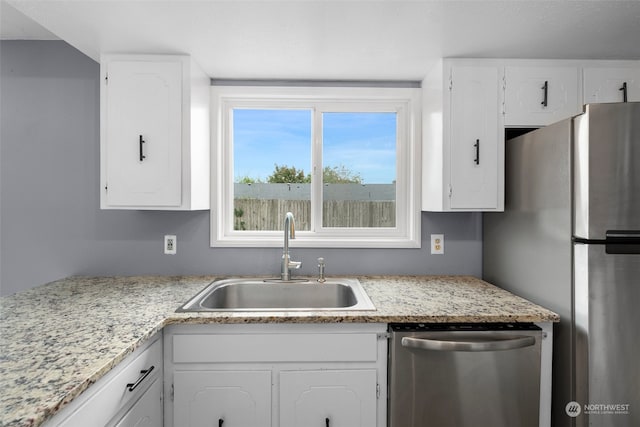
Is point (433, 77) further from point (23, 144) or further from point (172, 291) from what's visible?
point (23, 144)

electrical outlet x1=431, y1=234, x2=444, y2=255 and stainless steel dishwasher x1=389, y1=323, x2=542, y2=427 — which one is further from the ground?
electrical outlet x1=431, y1=234, x2=444, y2=255

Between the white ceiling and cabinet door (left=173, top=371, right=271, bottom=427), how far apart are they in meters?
1.46

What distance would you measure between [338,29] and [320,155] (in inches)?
33.0

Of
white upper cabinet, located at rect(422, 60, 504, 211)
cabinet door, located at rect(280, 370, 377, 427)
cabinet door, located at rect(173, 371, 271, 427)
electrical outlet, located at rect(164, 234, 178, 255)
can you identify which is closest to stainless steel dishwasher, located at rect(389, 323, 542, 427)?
cabinet door, located at rect(280, 370, 377, 427)

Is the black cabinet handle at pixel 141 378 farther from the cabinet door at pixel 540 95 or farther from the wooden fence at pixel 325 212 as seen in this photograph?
the cabinet door at pixel 540 95

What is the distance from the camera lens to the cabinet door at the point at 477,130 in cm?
177

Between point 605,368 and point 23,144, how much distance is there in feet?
10.1

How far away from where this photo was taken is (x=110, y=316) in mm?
1367

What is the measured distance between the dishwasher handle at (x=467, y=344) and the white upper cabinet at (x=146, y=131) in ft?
4.18

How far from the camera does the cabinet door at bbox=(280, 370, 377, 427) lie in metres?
1.42

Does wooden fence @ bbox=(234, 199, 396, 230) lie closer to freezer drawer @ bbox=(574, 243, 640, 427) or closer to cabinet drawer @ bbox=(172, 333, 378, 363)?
cabinet drawer @ bbox=(172, 333, 378, 363)

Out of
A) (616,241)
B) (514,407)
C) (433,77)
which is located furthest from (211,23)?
(514,407)

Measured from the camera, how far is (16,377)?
0.88 meters

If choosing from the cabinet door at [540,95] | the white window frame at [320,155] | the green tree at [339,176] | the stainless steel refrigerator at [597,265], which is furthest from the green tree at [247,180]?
the stainless steel refrigerator at [597,265]
